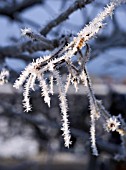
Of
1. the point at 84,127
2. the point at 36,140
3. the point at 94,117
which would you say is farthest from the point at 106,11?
the point at 36,140

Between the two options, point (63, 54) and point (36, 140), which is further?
point (36, 140)

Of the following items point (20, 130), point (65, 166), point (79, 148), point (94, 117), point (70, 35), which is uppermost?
point (65, 166)

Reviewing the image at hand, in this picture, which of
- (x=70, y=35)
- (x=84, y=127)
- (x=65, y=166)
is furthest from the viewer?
(x=65, y=166)

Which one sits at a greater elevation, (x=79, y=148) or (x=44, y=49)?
(x=79, y=148)

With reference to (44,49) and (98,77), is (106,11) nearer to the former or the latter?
(44,49)

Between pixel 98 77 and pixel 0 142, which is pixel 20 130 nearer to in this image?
pixel 0 142

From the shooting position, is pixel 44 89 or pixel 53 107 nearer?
pixel 44 89

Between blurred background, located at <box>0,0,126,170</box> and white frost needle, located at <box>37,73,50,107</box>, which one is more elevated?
blurred background, located at <box>0,0,126,170</box>

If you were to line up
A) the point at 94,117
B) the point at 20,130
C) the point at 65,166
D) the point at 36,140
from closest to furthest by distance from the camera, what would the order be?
the point at 94,117, the point at 20,130, the point at 36,140, the point at 65,166

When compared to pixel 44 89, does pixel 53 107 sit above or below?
above

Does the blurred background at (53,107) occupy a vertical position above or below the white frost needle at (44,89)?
above
